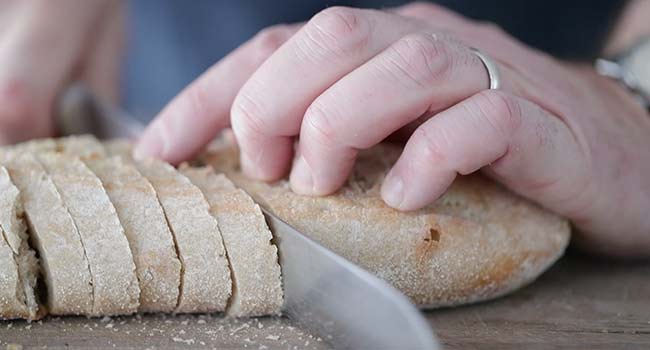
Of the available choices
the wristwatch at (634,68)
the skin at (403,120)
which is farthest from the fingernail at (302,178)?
the wristwatch at (634,68)

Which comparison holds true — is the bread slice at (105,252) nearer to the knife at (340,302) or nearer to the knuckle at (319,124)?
the knife at (340,302)

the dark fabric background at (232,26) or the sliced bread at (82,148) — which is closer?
the sliced bread at (82,148)

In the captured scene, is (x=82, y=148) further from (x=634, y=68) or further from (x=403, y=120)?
(x=634, y=68)

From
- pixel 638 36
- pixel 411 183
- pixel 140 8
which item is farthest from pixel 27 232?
pixel 140 8

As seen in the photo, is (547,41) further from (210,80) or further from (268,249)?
(268,249)

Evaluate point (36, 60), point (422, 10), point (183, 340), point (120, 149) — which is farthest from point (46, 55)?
point (183, 340)

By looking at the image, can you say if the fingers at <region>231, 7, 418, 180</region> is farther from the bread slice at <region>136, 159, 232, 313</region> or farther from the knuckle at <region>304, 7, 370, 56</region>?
the bread slice at <region>136, 159, 232, 313</region>
